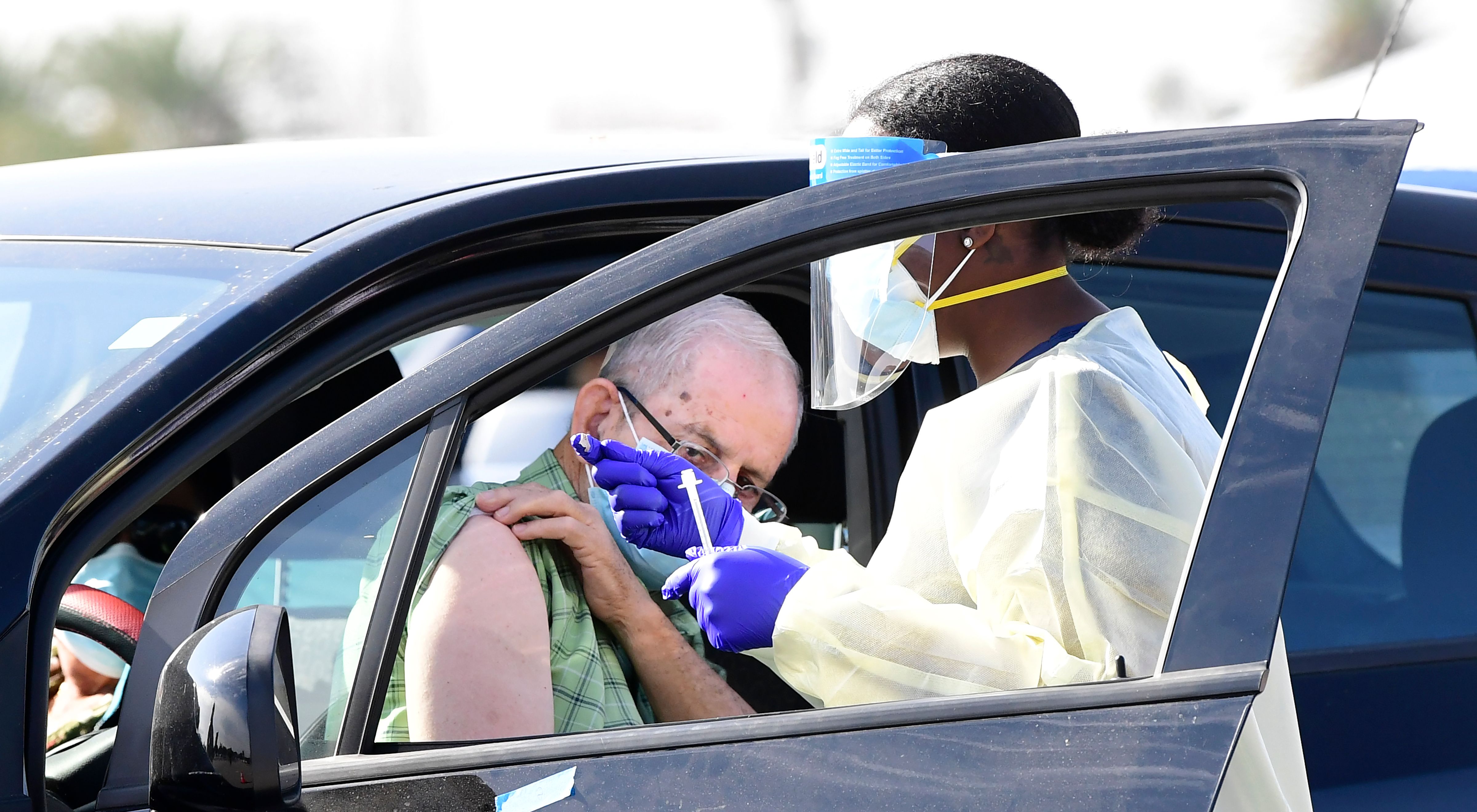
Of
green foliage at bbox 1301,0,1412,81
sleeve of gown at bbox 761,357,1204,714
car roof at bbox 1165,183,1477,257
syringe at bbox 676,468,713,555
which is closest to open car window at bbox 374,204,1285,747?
sleeve of gown at bbox 761,357,1204,714

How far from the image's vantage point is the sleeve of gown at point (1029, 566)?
47.8 inches

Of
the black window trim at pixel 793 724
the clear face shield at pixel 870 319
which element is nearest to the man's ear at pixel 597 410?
the clear face shield at pixel 870 319

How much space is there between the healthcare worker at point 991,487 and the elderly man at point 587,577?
0.37 feet

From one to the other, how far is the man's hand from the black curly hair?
680 mm

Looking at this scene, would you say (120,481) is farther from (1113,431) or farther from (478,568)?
(1113,431)

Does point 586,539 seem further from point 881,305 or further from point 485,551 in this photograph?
point 881,305

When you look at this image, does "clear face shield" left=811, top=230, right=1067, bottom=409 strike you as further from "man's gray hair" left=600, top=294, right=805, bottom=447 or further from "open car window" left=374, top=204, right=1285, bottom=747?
"man's gray hair" left=600, top=294, right=805, bottom=447

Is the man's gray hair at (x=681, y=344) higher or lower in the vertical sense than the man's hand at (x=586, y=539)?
higher

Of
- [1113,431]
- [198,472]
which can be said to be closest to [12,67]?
[198,472]

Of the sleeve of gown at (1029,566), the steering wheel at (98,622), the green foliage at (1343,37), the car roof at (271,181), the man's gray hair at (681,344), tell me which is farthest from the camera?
the green foliage at (1343,37)

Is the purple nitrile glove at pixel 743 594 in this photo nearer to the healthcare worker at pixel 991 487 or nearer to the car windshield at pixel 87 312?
the healthcare worker at pixel 991 487

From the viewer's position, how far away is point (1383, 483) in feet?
6.56

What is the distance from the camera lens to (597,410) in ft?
6.41

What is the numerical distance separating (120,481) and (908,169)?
0.91m
